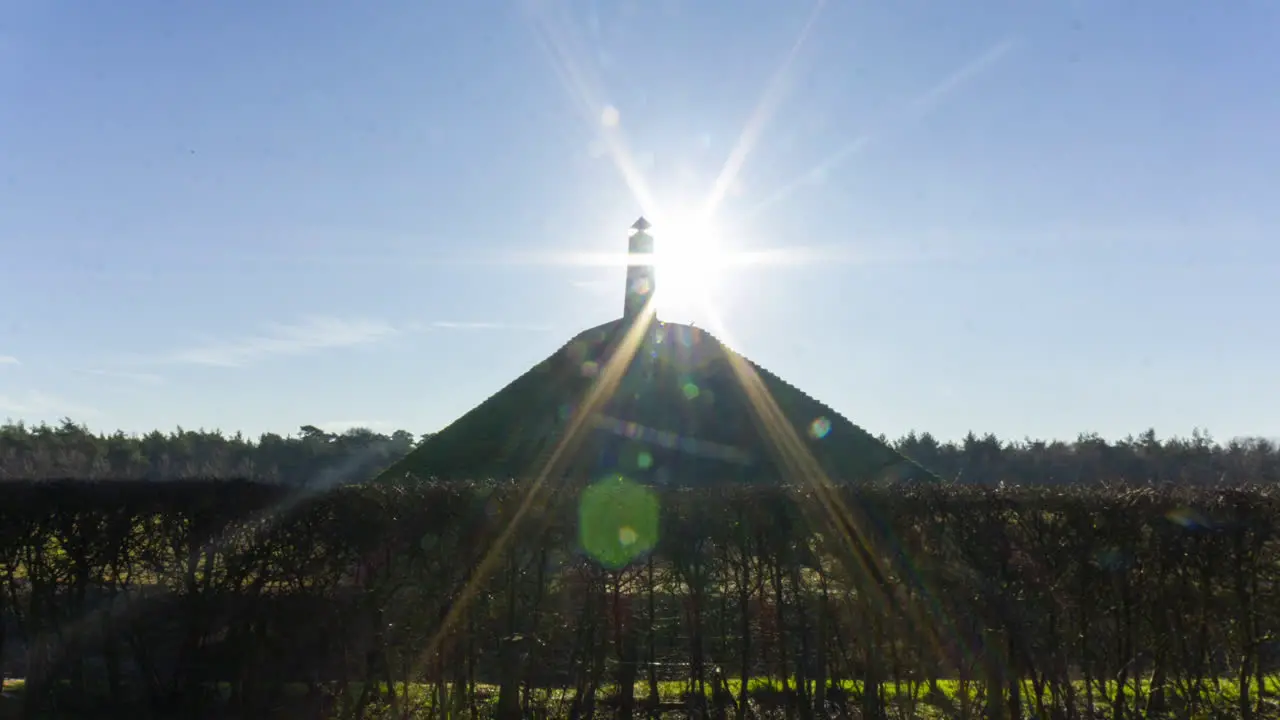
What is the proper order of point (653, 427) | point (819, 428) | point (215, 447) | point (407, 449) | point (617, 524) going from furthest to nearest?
point (215, 447) → point (407, 449) → point (819, 428) → point (653, 427) → point (617, 524)

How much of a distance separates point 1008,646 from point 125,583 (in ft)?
28.9

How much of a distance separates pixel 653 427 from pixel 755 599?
8.45 m

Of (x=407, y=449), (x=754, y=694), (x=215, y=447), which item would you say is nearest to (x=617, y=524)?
(x=754, y=694)

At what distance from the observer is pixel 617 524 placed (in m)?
8.68

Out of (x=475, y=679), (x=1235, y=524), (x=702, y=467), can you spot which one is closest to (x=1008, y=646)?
(x=1235, y=524)

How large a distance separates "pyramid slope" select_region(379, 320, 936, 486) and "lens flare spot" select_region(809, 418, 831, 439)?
29 mm

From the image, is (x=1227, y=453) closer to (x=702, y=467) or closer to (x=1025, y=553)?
(x=702, y=467)

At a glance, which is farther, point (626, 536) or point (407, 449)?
point (407, 449)

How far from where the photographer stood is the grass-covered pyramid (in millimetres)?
15938

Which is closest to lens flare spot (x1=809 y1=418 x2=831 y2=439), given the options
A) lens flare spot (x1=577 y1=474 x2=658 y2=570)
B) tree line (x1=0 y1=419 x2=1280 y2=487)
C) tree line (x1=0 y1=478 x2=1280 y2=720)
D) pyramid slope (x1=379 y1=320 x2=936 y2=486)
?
pyramid slope (x1=379 y1=320 x2=936 y2=486)

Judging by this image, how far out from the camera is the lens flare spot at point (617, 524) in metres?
8.60

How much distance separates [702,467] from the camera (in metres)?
16.2

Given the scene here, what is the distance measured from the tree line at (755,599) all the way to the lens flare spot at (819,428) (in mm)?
10230

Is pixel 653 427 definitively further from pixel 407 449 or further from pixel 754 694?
pixel 407 449
